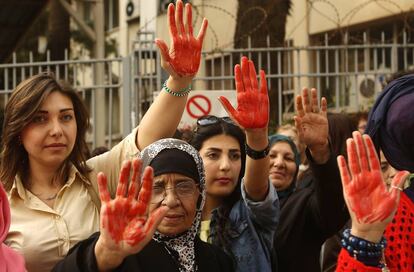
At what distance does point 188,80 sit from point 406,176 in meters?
1.18

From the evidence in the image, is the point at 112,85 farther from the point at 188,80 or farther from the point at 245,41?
the point at 188,80

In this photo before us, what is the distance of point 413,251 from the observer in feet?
7.73

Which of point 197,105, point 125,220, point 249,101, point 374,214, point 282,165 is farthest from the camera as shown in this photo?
point 197,105

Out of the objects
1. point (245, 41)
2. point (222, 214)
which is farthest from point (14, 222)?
point (245, 41)

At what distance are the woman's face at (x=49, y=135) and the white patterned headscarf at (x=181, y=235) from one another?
448 mm

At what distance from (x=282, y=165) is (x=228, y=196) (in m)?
1.09

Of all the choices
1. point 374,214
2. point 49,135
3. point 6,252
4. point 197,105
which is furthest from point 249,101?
point 197,105

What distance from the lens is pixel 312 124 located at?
3.19 metres

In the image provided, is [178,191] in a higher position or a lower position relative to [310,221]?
higher

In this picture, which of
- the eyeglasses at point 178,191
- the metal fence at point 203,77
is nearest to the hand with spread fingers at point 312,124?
the eyeglasses at point 178,191

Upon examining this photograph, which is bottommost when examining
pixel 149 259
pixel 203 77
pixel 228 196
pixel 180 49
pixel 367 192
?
pixel 149 259

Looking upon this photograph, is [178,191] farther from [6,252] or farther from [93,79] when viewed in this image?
[93,79]

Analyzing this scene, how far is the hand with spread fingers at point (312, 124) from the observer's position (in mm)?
3172

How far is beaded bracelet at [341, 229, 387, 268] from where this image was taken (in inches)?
89.0
